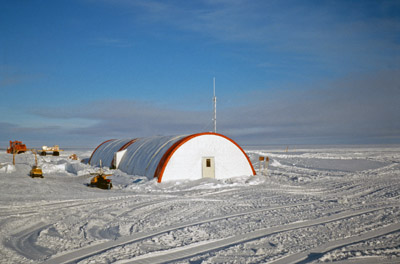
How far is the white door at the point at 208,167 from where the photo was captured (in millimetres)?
20344

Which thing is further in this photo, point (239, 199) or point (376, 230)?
point (239, 199)

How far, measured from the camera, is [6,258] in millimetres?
6770

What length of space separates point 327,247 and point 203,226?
11.0 feet

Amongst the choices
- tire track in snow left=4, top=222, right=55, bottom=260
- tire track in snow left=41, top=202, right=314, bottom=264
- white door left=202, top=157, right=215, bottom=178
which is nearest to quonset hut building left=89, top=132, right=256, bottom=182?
white door left=202, top=157, right=215, bottom=178

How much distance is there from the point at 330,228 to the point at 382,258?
243 centimetres

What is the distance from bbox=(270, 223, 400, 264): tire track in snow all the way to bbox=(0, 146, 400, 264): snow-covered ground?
2cm

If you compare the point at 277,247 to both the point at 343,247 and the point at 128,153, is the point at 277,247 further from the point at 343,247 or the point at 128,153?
the point at 128,153

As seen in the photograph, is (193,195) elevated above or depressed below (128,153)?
below

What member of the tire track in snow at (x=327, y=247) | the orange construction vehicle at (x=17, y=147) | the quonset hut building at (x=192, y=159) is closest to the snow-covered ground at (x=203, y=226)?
the tire track in snow at (x=327, y=247)

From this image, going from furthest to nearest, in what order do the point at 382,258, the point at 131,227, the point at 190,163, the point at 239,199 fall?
the point at 190,163 → the point at 239,199 → the point at 131,227 → the point at 382,258

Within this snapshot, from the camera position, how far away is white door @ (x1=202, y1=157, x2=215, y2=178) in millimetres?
20344

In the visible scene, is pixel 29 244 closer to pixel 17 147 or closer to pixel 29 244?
pixel 29 244

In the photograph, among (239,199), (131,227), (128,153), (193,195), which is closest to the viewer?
(131,227)

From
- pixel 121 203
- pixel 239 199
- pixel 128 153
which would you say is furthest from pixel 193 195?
pixel 128 153
